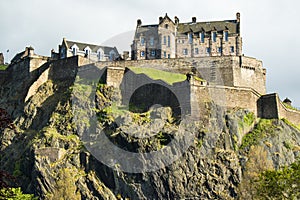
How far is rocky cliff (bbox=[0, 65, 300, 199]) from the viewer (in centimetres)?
4878

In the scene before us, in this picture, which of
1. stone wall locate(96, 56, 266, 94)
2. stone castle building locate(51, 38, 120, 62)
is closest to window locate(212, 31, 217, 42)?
stone wall locate(96, 56, 266, 94)

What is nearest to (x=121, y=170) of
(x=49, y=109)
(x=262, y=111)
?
(x=49, y=109)

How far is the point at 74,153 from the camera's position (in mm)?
52344

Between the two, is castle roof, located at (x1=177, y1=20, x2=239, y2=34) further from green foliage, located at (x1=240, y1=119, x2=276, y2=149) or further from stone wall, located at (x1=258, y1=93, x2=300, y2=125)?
green foliage, located at (x1=240, y1=119, x2=276, y2=149)

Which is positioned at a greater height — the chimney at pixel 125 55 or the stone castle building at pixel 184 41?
the stone castle building at pixel 184 41

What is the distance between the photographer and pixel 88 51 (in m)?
74.7

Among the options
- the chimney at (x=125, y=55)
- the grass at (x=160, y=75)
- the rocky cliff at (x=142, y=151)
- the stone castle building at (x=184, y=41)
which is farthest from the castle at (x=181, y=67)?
the rocky cliff at (x=142, y=151)

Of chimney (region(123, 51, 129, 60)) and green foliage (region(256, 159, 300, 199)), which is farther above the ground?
chimney (region(123, 51, 129, 60))

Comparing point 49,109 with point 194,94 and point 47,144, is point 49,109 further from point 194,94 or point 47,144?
point 194,94

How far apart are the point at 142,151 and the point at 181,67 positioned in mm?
15411

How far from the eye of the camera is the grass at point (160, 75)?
58.0 metres

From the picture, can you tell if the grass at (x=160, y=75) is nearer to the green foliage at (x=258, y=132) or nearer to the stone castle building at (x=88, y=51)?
the green foliage at (x=258, y=132)

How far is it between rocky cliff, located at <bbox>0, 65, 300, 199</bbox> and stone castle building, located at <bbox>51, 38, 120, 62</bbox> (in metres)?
14.0

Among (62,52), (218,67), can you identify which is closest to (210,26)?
(218,67)
